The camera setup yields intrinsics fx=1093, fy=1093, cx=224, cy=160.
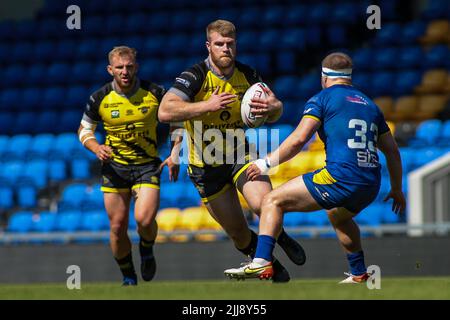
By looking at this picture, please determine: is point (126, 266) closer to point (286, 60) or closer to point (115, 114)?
point (115, 114)

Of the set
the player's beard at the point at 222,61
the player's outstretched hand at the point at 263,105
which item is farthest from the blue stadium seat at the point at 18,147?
the player's outstretched hand at the point at 263,105

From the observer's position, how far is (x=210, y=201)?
32.9 ft

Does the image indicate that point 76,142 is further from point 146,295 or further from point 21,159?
point 146,295

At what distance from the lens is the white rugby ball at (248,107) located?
30.9ft

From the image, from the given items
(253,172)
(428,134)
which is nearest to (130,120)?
(253,172)

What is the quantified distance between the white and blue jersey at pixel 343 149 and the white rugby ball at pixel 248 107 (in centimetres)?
73

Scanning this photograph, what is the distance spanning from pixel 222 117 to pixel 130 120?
1.53 m

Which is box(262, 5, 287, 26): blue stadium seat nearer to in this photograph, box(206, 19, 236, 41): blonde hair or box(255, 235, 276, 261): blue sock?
box(206, 19, 236, 41): blonde hair

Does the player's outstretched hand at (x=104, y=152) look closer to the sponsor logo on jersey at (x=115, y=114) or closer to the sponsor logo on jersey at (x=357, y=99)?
the sponsor logo on jersey at (x=115, y=114)

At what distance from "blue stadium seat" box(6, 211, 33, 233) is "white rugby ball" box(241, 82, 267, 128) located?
10619 mm

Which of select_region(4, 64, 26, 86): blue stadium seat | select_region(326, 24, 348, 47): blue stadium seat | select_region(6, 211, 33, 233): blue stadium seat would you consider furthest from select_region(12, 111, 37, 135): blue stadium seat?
Result: select_region(326, 24, 348, 47): blue stadium seat

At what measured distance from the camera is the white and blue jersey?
28.7ft
